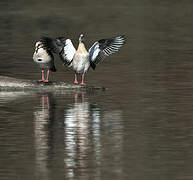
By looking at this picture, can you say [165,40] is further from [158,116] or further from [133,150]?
[133,150]

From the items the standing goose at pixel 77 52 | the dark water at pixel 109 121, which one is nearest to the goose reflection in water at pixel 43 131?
the dark water at pixel 109 121

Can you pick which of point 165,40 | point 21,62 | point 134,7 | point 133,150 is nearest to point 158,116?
point 133,150

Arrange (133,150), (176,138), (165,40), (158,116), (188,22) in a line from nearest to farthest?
(133,150), (176,138), (158,116), (165,40), (188,22)

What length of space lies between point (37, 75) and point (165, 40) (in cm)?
2004

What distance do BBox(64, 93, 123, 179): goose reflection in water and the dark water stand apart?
15 millimetres

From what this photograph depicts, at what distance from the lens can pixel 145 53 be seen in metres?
43.7

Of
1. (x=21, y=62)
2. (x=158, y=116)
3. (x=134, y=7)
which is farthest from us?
(x=134, y=7)

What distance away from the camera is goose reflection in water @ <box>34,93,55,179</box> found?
680 inches

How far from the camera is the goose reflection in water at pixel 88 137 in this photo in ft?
57.0

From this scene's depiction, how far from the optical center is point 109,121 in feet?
74.2

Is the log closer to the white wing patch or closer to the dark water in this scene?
the dark water

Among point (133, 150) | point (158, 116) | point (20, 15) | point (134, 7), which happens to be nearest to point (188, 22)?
point (20, 15)

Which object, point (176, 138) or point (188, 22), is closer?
point (176, 138)

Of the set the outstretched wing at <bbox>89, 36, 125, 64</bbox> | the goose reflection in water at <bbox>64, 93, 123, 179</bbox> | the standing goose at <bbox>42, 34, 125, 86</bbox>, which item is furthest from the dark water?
the outstretched wing at <bbox>89, 36, 125, 64</bbox>
